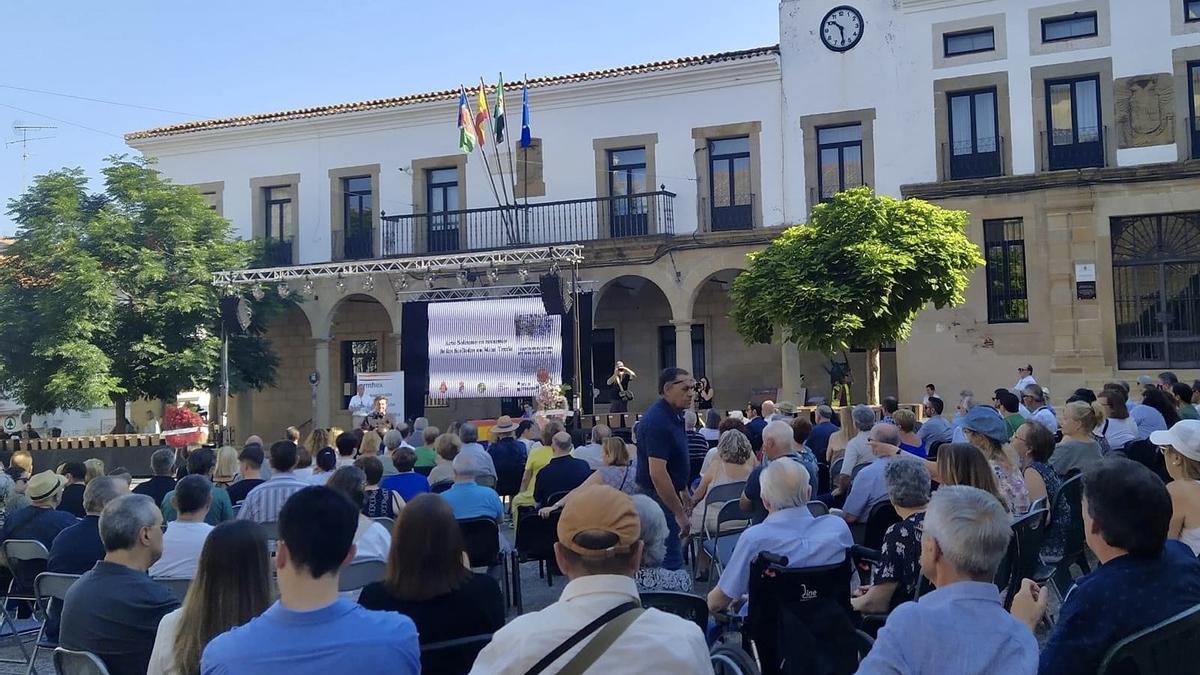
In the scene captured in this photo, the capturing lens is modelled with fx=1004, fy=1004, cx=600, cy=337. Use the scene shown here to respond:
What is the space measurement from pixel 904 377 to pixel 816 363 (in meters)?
2.27

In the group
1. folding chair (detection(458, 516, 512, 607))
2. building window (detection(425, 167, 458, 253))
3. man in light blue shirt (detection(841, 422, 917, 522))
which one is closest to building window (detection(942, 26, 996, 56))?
building window (detection(425, 167, 458, 253))

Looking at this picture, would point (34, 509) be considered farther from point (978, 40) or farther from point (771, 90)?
point (978, 40)

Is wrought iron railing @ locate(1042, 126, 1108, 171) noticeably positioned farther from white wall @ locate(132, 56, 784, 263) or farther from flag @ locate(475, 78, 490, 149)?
flag @ locate(475, 78, 490, 149)

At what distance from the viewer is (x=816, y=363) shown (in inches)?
779

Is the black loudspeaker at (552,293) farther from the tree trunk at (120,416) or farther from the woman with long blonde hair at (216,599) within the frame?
the woman with long blonde hair at (216,599)

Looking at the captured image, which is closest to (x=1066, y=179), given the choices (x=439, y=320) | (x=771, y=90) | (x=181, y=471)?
(x=771, y=90)

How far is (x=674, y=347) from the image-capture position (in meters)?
21.8

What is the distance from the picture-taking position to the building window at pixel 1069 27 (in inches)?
687

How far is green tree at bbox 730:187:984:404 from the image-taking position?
15133 mm

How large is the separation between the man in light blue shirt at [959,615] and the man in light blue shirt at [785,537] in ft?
4.08

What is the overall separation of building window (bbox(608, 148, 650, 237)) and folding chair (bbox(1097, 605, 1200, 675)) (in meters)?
17.2

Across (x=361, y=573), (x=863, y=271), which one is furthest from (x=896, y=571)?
(x=863, y=271)

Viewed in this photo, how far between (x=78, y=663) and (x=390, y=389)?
16.1 meters

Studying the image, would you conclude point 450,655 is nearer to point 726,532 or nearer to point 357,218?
point 726,532
